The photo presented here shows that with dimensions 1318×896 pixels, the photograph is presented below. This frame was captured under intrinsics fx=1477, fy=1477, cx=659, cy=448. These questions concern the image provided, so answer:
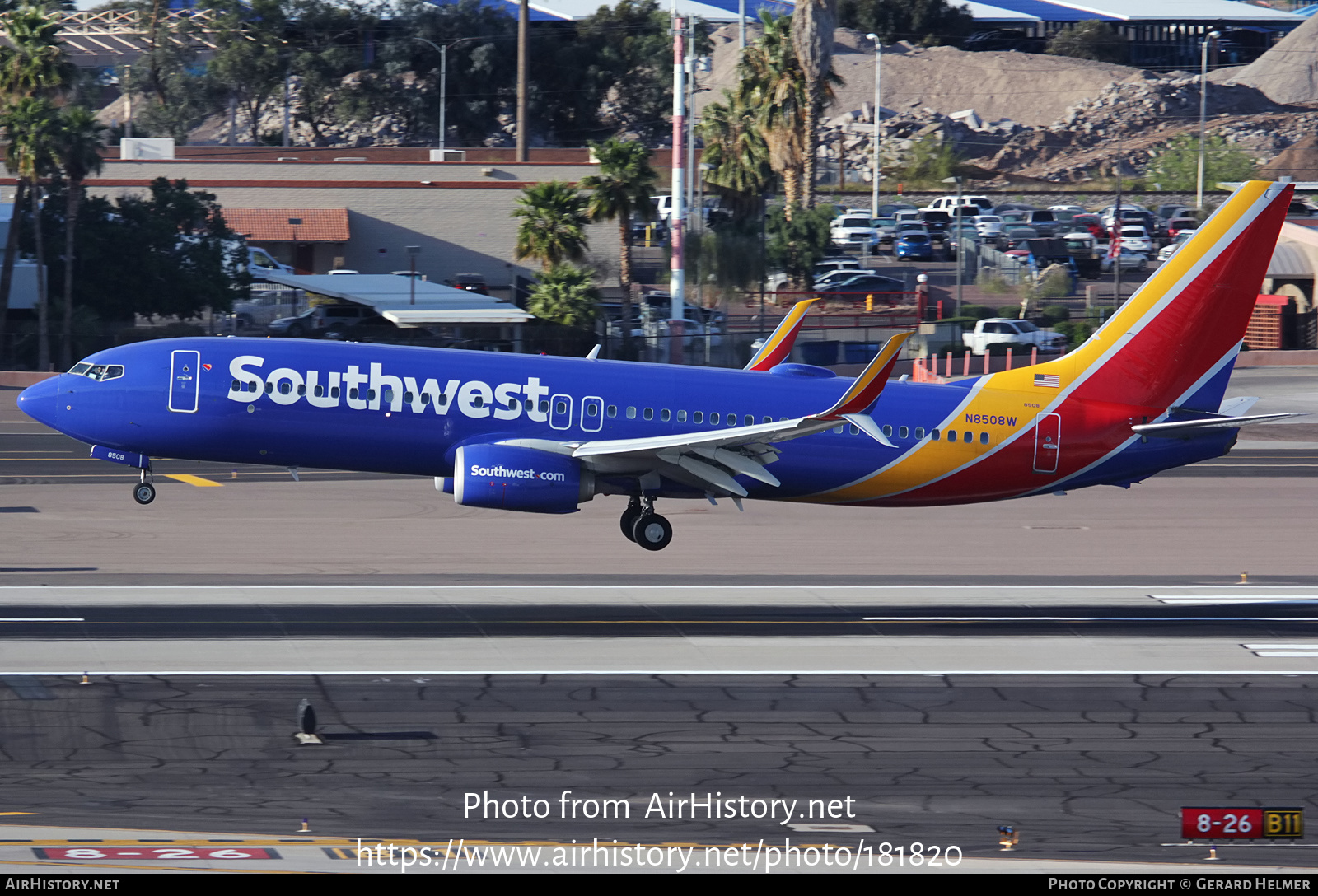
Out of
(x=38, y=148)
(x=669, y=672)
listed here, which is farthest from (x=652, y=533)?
(x=38, y=148)

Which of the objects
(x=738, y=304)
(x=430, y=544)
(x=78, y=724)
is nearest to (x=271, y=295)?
(x=738, y=304)

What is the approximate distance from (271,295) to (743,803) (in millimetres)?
67016

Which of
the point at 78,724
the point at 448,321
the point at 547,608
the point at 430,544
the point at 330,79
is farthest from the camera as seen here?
the point at 330,79

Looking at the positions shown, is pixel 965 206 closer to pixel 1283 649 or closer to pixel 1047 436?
pixel 1047 436

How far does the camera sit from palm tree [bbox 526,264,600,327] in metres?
72.6

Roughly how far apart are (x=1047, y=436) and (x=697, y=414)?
8191 millimetres

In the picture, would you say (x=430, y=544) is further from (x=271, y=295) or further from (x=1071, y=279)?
(x=1071, y=279)

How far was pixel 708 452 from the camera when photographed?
31.5 metres

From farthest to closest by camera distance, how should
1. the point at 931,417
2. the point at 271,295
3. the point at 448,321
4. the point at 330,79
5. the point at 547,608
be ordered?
the point at 330,79
the point at 271,295
the point at 448,321
the point at 931,417
the point at 547,608

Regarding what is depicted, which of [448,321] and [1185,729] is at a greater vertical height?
[448,321]

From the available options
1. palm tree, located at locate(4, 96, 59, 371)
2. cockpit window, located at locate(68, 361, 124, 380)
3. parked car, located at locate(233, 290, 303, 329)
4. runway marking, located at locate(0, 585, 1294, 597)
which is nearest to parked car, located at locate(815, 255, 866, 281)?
parked car, located at locate(233, 290, 303, 329)

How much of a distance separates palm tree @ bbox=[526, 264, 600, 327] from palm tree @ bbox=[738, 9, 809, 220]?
31322 millimetres

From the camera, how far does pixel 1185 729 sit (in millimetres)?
22641

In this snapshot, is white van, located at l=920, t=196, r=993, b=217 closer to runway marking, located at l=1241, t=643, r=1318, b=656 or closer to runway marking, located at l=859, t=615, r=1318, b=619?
runway marking, located at l=859, t=615, r=1318, b=619
